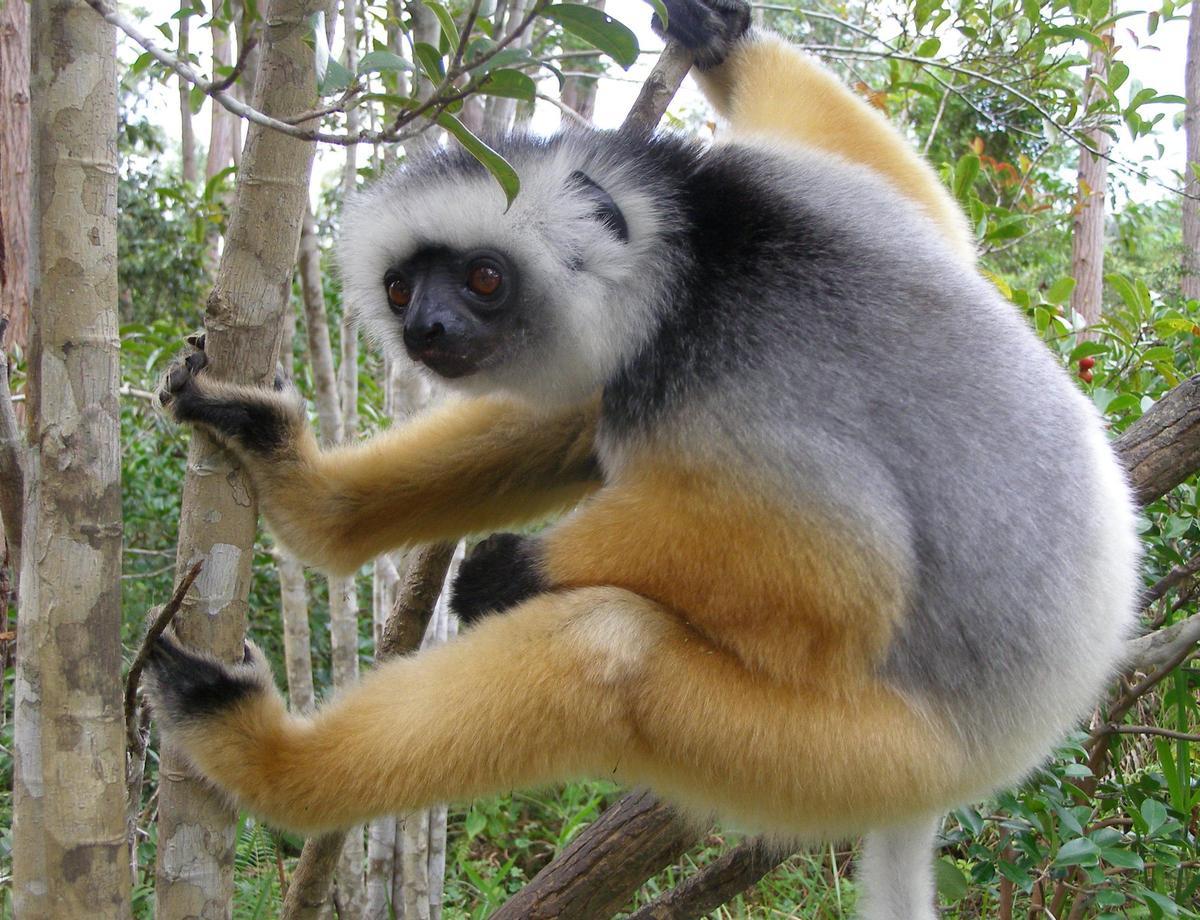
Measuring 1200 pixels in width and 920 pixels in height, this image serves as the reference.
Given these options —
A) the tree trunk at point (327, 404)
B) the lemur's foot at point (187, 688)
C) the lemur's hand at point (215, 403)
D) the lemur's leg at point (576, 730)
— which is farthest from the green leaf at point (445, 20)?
the tree trunk at point (327, 404)

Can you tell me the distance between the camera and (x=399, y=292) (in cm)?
354

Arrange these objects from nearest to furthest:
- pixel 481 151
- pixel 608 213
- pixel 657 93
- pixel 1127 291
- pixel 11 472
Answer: pixel 481 151 → pixel 11 472 → pixel 608 213 → pixel 657 93 → pixel 1127 291

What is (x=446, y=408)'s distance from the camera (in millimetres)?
4148

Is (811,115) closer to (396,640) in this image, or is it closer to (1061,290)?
(1061,290)

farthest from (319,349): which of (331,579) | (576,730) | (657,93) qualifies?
(576,730)

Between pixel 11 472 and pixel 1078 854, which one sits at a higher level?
pixel 11 472

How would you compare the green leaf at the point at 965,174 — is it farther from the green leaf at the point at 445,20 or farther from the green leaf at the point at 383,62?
the green leaf at the point at 383,62

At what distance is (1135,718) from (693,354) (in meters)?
4.37

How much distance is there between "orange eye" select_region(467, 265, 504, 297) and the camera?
3312mm

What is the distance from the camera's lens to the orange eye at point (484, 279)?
3.31m

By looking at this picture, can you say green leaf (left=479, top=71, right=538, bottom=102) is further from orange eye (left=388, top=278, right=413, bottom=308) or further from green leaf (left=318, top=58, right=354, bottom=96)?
orange eye (left=388, top=278, right=413, bottom=308)

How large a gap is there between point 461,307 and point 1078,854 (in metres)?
2.69

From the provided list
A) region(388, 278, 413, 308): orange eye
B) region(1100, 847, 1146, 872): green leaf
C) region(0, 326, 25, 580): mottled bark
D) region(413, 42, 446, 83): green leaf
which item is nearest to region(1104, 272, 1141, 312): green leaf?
region(1100, 847, 1146, 872): green leaf

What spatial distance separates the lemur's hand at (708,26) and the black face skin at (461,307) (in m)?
1.52
